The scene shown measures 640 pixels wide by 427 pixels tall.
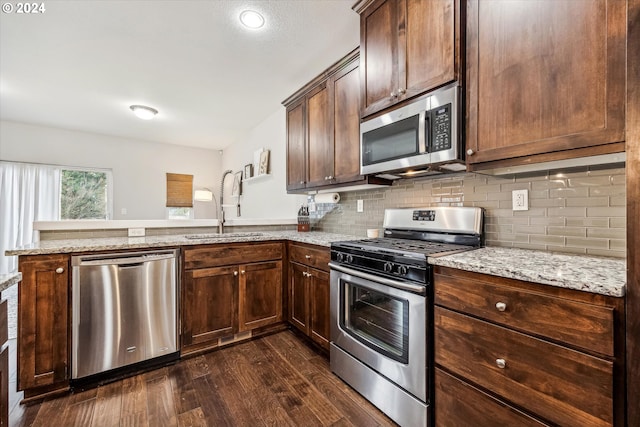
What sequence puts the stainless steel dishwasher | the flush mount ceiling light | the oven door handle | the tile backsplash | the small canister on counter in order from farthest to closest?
the flush mount ceiling light < the small canister on counter < the stainless steel dishwasher < the oven door handle < the tile backsplash

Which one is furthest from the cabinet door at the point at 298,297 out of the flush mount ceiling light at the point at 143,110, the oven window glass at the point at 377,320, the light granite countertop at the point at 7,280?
the flush mount ceiling light at the point at 143,110

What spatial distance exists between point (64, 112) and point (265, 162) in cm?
304

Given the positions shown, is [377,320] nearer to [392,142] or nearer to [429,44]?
[392,142]

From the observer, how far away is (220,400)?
5.61 feet

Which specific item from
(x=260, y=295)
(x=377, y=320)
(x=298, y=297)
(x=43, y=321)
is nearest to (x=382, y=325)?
(x=377, y=320)

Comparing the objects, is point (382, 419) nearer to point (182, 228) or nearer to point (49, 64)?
point (182, 228)

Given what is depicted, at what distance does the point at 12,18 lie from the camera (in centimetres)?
208

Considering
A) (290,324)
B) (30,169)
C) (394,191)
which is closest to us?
(394,191)

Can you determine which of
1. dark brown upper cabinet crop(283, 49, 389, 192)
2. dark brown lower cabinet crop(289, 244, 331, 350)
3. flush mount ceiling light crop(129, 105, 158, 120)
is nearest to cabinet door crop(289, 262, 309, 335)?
dark brown lower cabinet crop(289, 244, 331, 350)

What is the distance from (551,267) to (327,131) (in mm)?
1890

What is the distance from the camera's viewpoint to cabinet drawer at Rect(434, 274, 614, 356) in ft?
2.87

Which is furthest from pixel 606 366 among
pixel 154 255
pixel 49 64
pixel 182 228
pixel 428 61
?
pixel 49 64

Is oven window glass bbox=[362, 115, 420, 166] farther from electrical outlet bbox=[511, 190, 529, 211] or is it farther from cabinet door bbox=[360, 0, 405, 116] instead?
electrical outlet bbox=[511, 190, 529, 211]

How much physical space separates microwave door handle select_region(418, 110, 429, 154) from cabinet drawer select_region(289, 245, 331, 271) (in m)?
0.98
